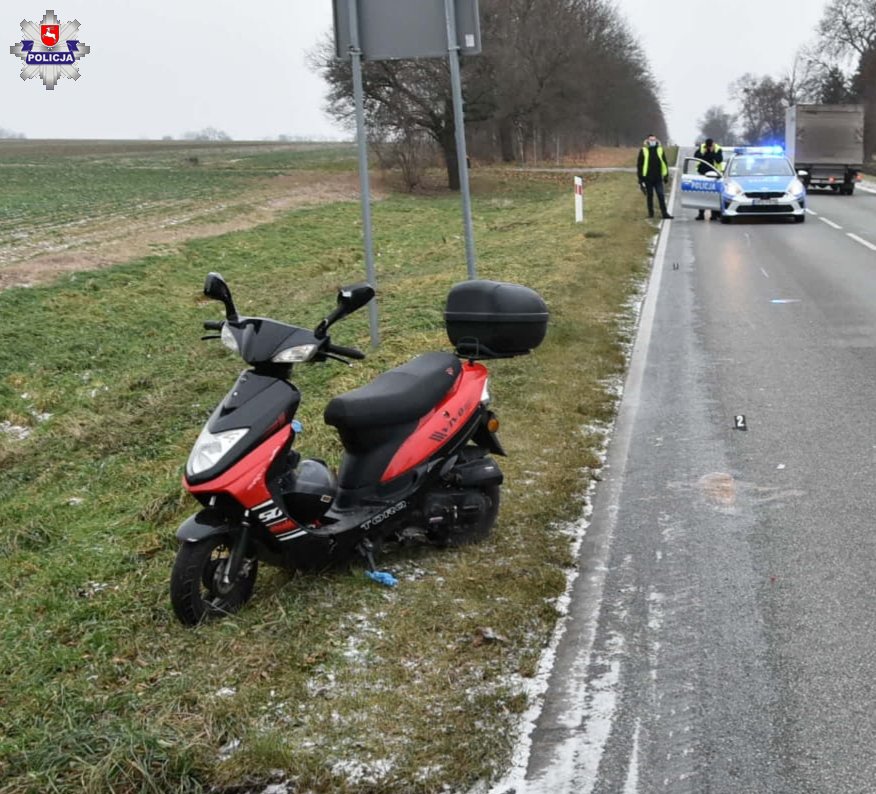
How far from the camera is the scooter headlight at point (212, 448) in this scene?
410 cm

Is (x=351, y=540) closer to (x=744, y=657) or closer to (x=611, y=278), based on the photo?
(x=744, y=657)

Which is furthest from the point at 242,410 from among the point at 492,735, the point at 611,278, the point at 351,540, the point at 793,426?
the point at 611,278

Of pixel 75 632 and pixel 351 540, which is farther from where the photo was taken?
pixel 351 540

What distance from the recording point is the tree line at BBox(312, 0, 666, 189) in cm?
3900

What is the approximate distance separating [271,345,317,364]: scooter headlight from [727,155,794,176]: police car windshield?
20.9 metres

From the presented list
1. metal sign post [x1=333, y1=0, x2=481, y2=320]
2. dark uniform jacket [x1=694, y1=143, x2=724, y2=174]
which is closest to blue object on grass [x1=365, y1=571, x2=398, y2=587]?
metal sign post [x1=333, y1=0, x2=481, y2=320]

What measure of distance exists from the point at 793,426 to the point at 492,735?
14.8ft

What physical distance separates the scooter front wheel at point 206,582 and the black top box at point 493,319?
1.61 meters

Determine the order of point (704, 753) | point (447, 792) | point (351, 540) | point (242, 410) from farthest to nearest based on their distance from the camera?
point (351, 540) < point (242, 410) < point (704, 753) < point (447, 792)

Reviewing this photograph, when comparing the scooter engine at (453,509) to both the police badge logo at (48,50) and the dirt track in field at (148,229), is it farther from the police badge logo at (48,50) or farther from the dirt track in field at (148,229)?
the police badge logo at (48,50)

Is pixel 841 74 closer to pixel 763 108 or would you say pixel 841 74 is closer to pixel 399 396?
pixel 763 108

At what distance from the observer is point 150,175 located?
161 feet

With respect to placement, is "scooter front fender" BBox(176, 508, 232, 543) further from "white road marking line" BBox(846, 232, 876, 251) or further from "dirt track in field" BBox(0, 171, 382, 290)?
"white road marking line" BBox(846, 232, 876, 251)

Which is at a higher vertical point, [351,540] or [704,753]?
[351,540]
